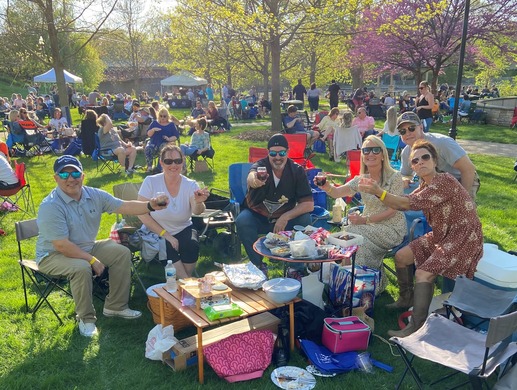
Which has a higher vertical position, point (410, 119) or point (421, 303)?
point (410, 119)

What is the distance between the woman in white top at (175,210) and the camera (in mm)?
4207

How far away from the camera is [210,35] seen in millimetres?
15242

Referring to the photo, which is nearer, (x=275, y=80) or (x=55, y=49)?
(x=55, y=49)

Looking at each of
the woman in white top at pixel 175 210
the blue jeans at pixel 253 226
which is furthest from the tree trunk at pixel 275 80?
the woman in white top at pixel 175 210

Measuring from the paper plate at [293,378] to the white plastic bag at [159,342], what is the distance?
2.57 ft

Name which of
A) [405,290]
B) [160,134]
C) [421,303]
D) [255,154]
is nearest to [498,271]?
[421,303]

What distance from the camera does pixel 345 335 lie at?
3311mm

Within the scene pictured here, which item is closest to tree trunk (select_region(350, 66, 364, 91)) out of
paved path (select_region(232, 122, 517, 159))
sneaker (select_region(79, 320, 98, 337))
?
paved path (select_region(232, 122, 517, 159))

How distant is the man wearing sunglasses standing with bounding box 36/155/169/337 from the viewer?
3.66 meters

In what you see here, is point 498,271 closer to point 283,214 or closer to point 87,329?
point 283,214

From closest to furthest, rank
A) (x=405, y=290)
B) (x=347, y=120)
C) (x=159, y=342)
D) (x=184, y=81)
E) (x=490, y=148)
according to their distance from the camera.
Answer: (x=159, y=342)
(x=405, y=290)
(x=347, y=120)
(x=490, y=148)
(x=184, y=81)

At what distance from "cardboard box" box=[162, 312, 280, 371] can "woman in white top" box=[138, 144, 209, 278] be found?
956 mm

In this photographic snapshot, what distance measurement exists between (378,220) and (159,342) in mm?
2249

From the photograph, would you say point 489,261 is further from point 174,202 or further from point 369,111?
point 369,111
